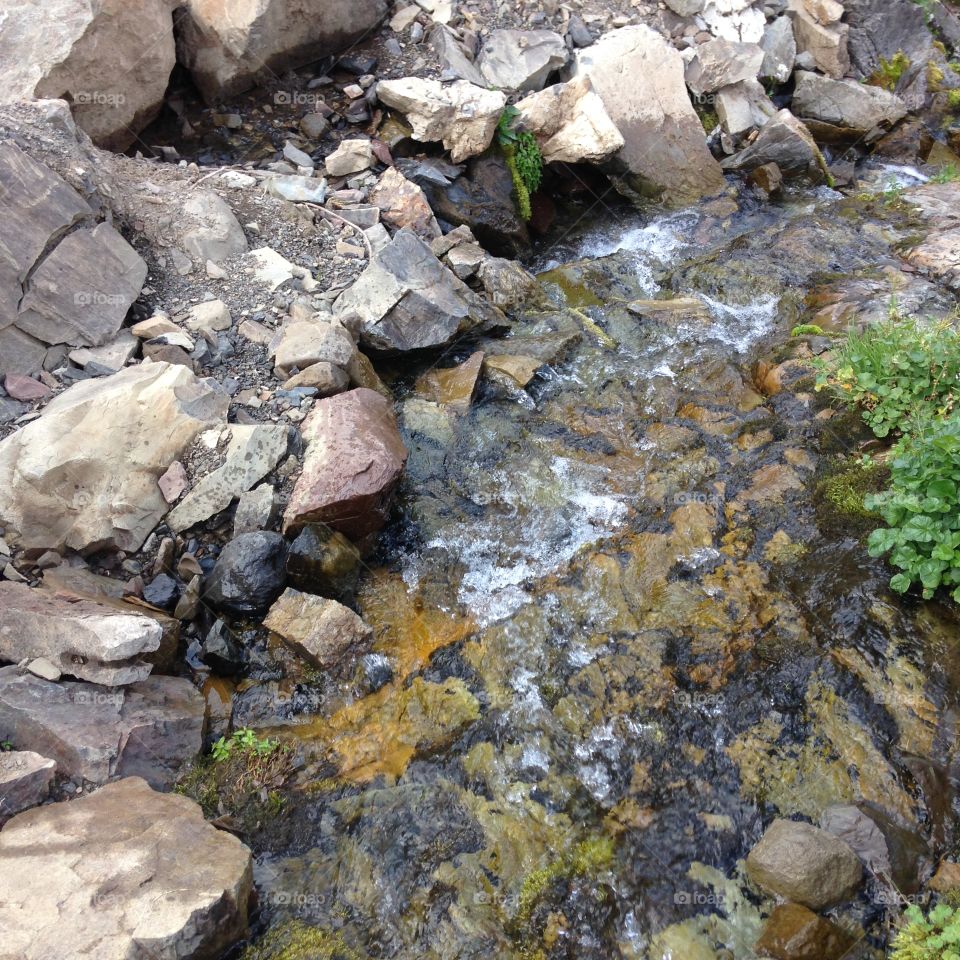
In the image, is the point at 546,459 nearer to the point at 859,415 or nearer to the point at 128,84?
the point at 859,415

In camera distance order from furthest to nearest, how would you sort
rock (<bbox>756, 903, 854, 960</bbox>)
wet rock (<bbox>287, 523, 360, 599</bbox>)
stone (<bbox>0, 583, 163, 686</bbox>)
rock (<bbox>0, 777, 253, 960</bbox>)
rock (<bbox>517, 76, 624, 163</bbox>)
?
rock (<bbox>517, 76, 624, 163</bbox>) < wet rock (<bbox>287, 523, 360, 599</bbox>) < stone (<bbox>0, 583, 163, 686</bbox>) < rock (<bbox>756, 903, 854, 960</bbox>) < rock (<bbox>0, 777, 253, 960</bbox>)

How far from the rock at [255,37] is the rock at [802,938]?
8.85 m

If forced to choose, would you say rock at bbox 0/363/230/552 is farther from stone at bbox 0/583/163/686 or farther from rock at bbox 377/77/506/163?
rock at bbox 377/77/506/163

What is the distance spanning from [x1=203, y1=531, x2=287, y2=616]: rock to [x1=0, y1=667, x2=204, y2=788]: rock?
640mm

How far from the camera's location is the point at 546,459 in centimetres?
577

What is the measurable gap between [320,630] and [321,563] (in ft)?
1.45

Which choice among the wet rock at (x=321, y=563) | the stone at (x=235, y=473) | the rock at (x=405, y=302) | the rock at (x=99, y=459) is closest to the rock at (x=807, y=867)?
the wet rock at (x=321, y=563)

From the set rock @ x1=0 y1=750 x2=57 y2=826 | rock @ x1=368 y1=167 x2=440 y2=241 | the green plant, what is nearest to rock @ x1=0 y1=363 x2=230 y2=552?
rock @ x1=0 y1=750 x2=57 y2=826

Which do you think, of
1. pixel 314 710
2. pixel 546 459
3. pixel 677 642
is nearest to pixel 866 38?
pixel 546 459

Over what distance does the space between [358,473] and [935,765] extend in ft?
11.7

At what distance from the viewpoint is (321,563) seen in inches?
182

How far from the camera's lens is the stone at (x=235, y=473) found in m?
4.73

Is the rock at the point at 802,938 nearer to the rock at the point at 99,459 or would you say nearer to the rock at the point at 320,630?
the rock at the point at 320,630

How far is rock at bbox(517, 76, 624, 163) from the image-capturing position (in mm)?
8273
